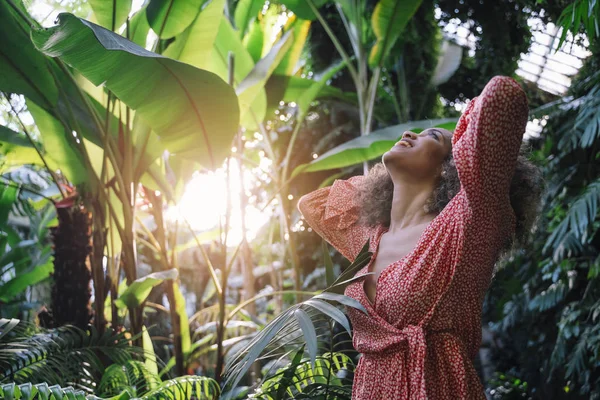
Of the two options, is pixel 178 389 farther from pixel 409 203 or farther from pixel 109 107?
pixel 109 107

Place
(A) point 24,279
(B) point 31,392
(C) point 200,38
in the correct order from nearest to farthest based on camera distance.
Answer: (B) point 31,392 → (C) point 200,38 → (A) point 24,279

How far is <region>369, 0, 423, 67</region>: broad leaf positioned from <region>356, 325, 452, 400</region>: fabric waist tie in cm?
236

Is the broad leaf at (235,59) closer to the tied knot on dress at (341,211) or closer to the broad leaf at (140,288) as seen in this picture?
the broad leaf at (140,288)

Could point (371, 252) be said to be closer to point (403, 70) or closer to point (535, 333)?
point (403, 70)

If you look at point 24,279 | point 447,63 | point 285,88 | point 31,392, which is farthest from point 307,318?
point 447,63

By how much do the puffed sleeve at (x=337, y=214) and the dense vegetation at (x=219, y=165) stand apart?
9 cm

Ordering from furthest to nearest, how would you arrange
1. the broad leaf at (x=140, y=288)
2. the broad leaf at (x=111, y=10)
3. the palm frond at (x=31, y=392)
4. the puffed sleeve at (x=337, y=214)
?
the broad leaf at (x=111, y=10), the broad leaf at (x=140, y=288), the puffed sleeve at (x=337, y=214), the palm frond at (x=31, y=392)

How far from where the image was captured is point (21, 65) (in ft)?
8.50

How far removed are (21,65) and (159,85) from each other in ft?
2.32

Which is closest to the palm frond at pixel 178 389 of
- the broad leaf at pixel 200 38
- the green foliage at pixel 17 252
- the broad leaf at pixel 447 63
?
the broad leaf at pixel 200 38

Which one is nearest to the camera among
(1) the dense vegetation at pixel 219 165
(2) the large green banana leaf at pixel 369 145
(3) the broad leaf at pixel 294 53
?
(1) the dense vegetation at pixel 219 165

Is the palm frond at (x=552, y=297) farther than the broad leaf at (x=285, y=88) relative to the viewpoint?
Yes

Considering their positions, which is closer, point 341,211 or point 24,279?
point 341,211

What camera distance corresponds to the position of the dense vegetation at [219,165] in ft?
6.95
